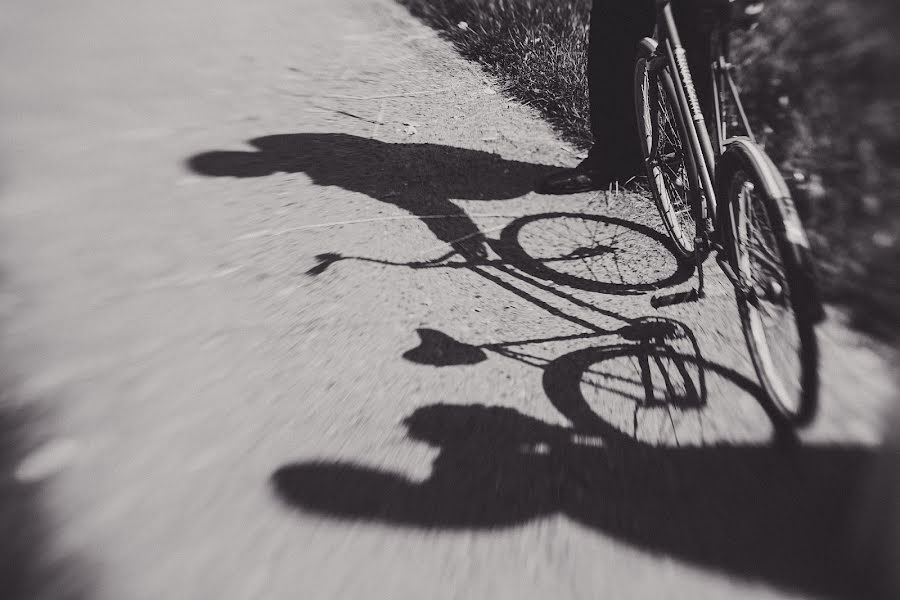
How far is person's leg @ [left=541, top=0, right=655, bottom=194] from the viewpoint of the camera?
110 inches

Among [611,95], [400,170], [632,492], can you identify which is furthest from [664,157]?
[632,492]

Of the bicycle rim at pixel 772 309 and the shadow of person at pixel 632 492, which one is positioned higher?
the bicycle rim at pixel 772 309

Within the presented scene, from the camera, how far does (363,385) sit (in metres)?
1.97

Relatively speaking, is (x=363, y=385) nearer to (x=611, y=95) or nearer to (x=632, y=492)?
(x=632, y=492)

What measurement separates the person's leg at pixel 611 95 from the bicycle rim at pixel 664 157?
181 mm

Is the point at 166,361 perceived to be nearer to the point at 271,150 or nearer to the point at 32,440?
the point at 32,440

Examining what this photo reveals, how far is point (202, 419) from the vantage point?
71.0 inches

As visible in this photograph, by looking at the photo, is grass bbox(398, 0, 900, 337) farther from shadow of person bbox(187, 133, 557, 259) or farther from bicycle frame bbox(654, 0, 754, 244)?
shadow of person bbox(187, 133, 557, 259)

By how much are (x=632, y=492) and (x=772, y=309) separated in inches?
26.5

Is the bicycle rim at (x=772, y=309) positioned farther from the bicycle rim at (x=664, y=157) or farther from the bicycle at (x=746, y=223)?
the bicycle rim at (x=664, y=157)

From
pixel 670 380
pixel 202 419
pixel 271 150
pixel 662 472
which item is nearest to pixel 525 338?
pixel 670 380

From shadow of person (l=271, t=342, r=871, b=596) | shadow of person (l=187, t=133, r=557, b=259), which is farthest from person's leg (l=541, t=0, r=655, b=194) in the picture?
shadow of person (l=271, t=342, r=871, b=596)

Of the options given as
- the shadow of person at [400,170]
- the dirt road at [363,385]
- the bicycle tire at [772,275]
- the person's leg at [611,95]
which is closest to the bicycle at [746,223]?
the bicycle tire at [772,275]

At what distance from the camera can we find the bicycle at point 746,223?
5.11ft
